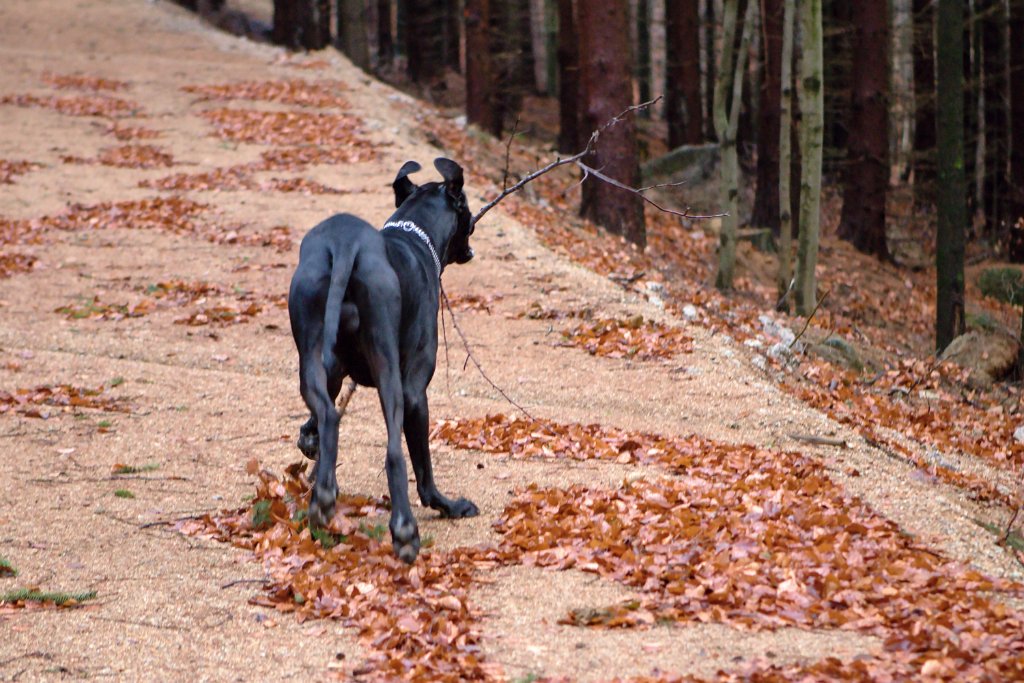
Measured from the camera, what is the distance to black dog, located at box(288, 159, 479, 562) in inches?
212

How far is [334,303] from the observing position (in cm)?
537

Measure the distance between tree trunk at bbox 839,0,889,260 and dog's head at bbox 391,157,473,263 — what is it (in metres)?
16.9

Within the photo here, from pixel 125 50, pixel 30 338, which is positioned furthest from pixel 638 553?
pixel 125 50

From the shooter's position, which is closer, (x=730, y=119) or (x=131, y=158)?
(x=730, y=119)

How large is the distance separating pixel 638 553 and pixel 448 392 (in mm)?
4514

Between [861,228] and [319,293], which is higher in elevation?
[319,293]

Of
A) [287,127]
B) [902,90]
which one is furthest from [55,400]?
[902,90]

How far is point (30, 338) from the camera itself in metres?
11.3

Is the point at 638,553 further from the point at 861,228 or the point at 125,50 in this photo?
the point at 125,50

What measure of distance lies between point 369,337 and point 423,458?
0.98 meters

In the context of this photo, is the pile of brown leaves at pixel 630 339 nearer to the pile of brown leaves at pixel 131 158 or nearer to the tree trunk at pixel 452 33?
the pile of brown leaves at pixel 131 158

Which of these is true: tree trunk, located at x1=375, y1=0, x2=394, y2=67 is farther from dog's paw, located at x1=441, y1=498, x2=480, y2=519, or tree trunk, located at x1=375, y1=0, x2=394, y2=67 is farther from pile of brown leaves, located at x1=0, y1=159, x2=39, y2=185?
dog's paw, located at x1=441, y1=498, x2=480, y2=519

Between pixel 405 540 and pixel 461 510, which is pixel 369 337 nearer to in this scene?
pixel 405 540

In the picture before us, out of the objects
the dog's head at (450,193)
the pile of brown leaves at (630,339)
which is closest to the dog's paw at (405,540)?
the dog's head at (450,193)
